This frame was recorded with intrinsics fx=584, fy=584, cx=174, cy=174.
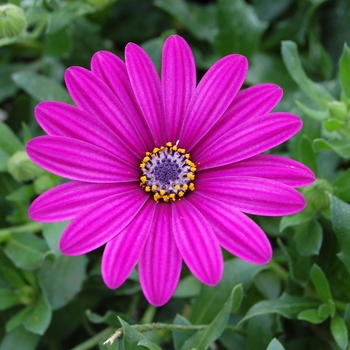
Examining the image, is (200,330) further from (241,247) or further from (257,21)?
(257,21)

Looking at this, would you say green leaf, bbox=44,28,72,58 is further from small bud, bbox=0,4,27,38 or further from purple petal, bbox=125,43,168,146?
purple petal, bbox=125,43,168,146

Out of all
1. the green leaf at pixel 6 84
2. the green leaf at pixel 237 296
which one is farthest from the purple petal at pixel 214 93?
the green leaf at pixel 6 84

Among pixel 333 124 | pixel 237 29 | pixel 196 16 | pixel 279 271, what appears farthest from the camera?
pixel 196 16

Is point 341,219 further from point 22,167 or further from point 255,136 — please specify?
point 22,167

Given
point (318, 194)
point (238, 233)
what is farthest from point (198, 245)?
point (318, 194)

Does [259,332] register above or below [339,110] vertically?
below

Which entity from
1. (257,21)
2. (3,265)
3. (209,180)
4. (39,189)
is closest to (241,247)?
(209,180)

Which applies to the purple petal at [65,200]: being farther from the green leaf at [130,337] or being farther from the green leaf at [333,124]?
the green leaf at [333,124]
